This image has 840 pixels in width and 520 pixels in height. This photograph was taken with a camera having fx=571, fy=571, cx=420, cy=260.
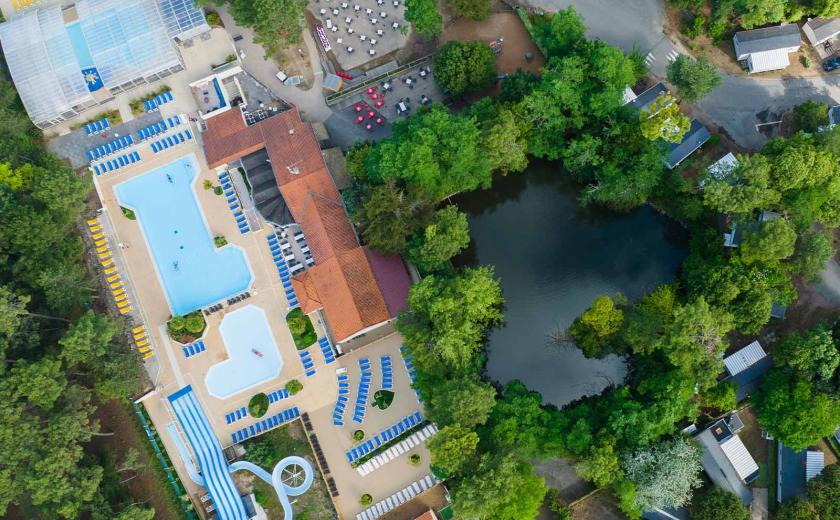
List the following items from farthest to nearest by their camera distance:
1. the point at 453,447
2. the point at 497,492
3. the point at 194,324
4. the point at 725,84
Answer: the point at 725,84, the point at 194,324, the point at 453,447, the point at 497,492

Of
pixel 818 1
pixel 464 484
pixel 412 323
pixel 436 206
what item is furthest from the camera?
pixel 436 206

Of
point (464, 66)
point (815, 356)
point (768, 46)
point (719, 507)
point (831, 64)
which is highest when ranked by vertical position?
point (464, 66)

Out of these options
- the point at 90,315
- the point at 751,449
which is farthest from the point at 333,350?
the point at 751,449

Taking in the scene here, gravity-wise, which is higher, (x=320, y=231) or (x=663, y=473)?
(x=320, y=231)

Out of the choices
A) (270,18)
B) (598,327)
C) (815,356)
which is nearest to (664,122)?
(598,327)

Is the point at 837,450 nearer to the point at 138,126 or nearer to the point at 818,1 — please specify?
the point at 818,1

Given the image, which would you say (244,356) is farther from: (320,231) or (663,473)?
(663,473)

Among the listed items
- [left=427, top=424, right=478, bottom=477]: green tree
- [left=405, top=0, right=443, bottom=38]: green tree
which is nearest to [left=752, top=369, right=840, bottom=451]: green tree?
[left=427, top=424, right=478, bottom=477]: green tree
